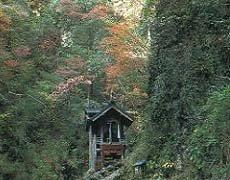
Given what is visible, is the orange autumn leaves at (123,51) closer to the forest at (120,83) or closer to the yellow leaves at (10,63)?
the forest at (120,83)

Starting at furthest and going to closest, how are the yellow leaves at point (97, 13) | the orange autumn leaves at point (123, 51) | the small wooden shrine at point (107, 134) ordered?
the yellow leaves at point (97, 13), the orange autumn leaves at point (123, 51), the small wooden shrine at point (107, 134)

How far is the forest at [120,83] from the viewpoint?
10.8 m

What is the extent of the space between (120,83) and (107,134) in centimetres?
303

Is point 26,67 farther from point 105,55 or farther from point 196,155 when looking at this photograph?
point 196,155

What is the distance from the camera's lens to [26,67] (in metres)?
23.8

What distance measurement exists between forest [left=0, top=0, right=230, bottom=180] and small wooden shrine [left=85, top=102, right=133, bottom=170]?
555 millimetres

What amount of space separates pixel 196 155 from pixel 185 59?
326cm

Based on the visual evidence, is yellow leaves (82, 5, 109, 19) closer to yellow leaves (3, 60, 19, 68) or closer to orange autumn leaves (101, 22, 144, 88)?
orange autumn leaves (101, 22, 144, 88)

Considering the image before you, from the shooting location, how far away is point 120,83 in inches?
905

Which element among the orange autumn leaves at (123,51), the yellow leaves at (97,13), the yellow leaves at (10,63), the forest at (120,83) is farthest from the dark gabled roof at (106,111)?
the yellow leaves at (97,13)

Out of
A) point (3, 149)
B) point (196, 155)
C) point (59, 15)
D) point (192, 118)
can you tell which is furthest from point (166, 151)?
point (59, 15)

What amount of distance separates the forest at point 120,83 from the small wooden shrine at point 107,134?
56 cm

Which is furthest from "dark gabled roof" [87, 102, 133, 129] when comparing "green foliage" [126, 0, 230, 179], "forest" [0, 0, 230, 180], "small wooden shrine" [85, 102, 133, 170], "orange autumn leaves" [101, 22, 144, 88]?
"green foliage" [126, 0, 230, 179]

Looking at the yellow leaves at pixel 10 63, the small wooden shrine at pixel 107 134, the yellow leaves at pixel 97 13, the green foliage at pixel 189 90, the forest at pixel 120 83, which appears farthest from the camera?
the yellow leaves at pixel 97 13
